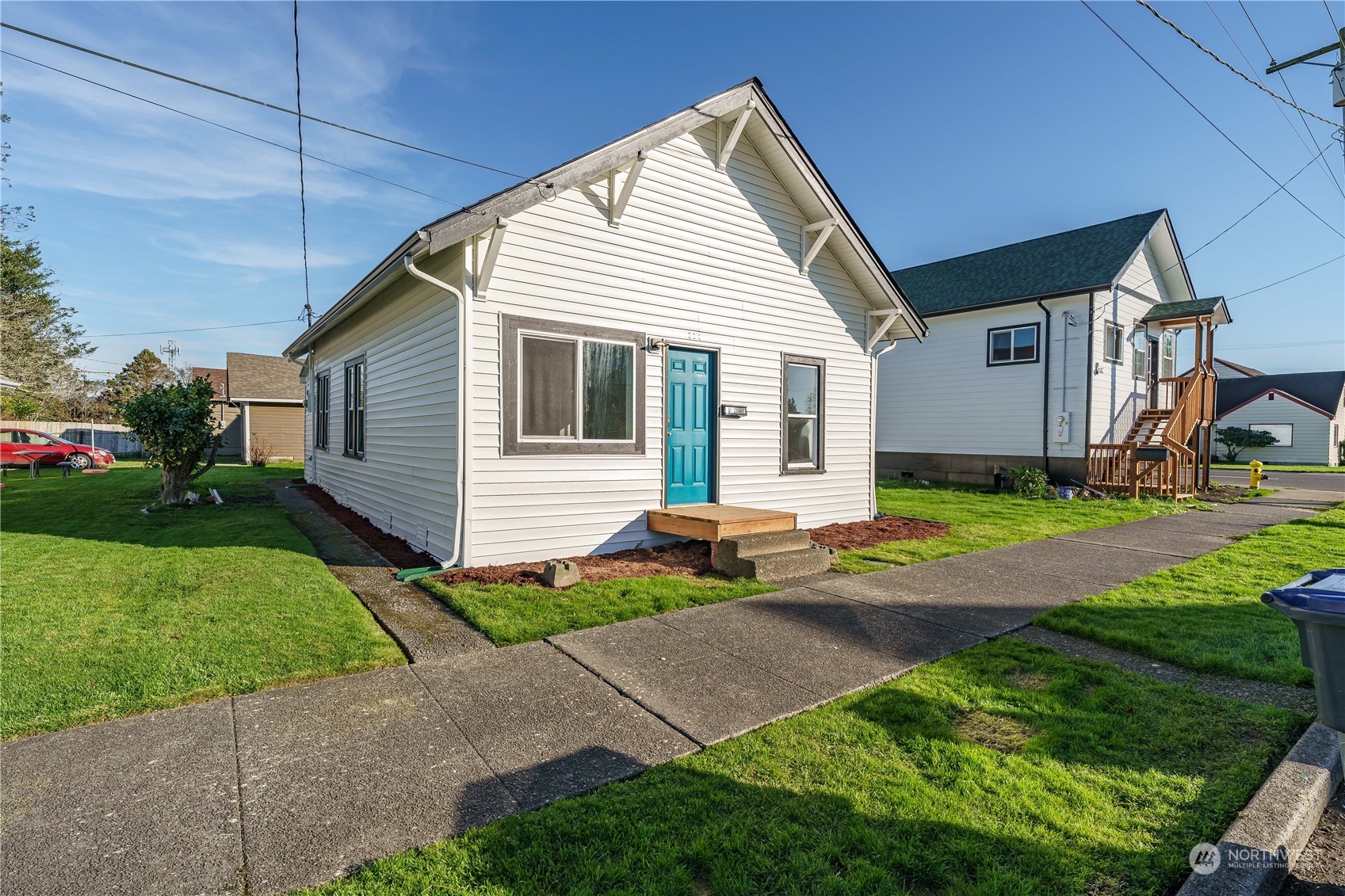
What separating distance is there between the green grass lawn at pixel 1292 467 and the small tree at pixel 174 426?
3713 cm

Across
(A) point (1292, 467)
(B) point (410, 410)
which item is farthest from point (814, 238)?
(A) point (1292, 467)

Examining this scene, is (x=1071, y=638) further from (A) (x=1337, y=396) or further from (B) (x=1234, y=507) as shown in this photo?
(A) (x=1337, y=396)

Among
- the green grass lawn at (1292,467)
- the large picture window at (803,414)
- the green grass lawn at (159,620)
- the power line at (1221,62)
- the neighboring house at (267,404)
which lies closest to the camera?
the green grass lawn at (159,620)

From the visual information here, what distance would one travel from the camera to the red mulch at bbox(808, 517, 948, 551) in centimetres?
851

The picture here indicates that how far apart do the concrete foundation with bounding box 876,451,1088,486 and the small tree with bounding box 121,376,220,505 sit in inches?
670

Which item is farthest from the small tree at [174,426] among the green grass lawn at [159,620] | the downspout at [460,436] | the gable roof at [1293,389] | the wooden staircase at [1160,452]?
the gable roof at [1293,389]

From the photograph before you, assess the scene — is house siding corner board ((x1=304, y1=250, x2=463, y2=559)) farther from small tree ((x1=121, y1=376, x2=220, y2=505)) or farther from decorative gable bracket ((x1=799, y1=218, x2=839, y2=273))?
decorative gable bracket ((x1=799, y1=218, x2=839, y2=273))

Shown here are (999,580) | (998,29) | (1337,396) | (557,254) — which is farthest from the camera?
(1337,396)

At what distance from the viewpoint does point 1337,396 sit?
31.9 m

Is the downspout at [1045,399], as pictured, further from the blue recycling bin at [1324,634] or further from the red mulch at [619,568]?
the blue recycling bin at [1324,634]

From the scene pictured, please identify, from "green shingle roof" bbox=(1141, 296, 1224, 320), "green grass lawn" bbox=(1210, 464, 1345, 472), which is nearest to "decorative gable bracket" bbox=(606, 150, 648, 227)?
"green shingle roof" bbox=(1141, 296, 1224, 320)

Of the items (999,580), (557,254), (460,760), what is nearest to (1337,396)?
(999,580)

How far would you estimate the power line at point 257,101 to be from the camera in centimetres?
471

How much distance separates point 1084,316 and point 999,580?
11691mm
